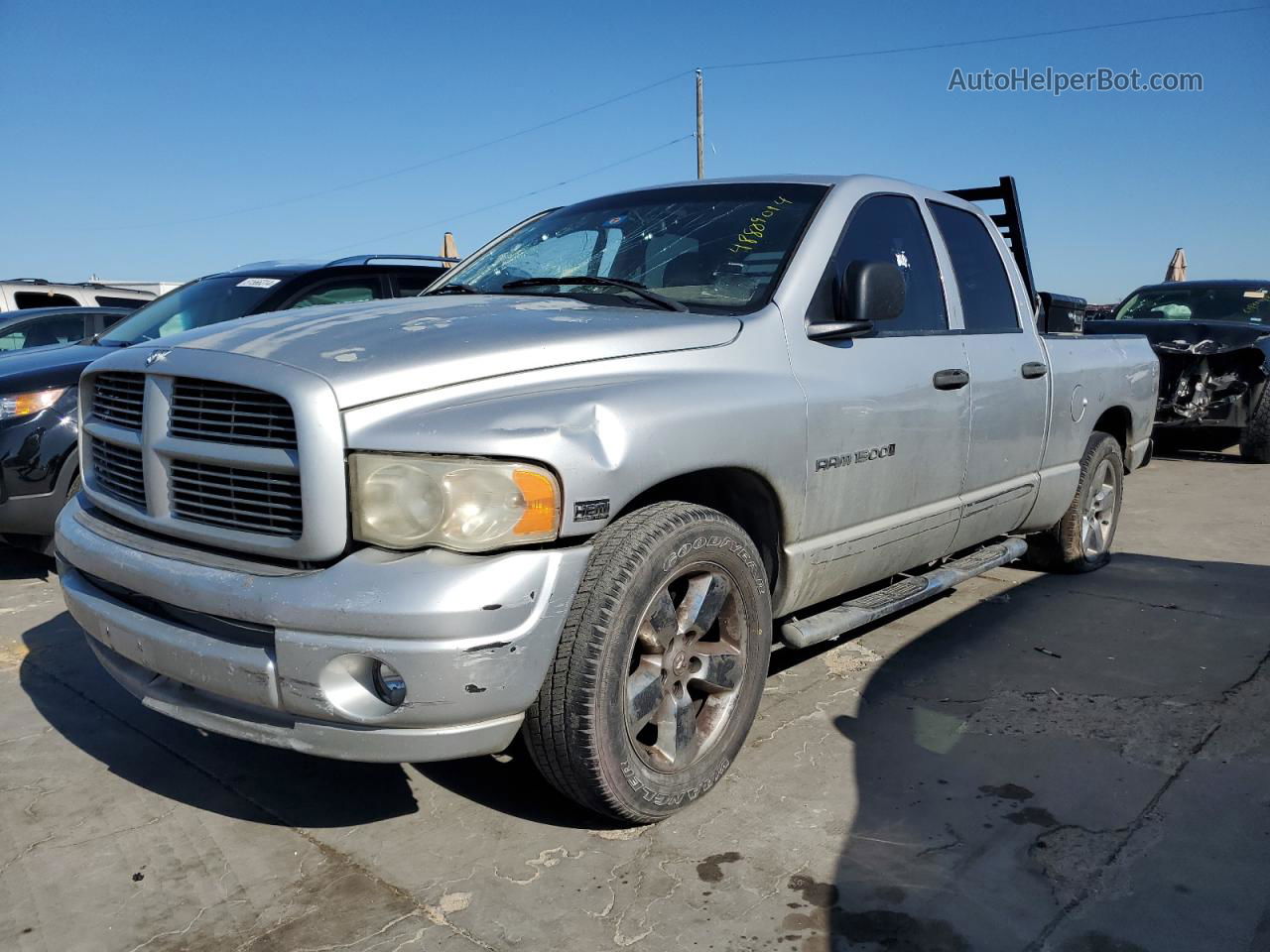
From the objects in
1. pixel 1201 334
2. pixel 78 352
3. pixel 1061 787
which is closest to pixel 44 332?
pixel 78 352

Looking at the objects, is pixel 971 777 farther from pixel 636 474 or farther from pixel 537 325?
pixel 537 325

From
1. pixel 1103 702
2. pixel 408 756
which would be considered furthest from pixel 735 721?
pixel 1103 702

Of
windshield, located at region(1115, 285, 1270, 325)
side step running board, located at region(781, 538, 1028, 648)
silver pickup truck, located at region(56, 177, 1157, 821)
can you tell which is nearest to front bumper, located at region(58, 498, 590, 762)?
silver pickup truck, located at region(56, 177, 1157, 821)

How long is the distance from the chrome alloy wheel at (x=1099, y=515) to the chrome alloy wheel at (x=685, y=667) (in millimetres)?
2983

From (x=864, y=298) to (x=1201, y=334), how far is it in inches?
290

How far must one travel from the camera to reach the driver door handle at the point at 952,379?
3619 millimetres

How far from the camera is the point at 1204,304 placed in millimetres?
10133

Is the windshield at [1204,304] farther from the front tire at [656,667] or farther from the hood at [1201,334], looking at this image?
the front tire at [656,667]

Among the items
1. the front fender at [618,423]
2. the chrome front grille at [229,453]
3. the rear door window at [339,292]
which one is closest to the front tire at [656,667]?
the front fender at [618,423]

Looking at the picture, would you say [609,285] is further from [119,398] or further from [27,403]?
[27,403]

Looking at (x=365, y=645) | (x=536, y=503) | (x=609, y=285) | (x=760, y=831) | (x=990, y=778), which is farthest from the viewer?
(x=609, y=285)

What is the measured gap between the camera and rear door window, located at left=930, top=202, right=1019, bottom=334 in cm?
411

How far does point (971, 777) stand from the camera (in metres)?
2.99

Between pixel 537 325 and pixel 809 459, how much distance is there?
90 centimetres
